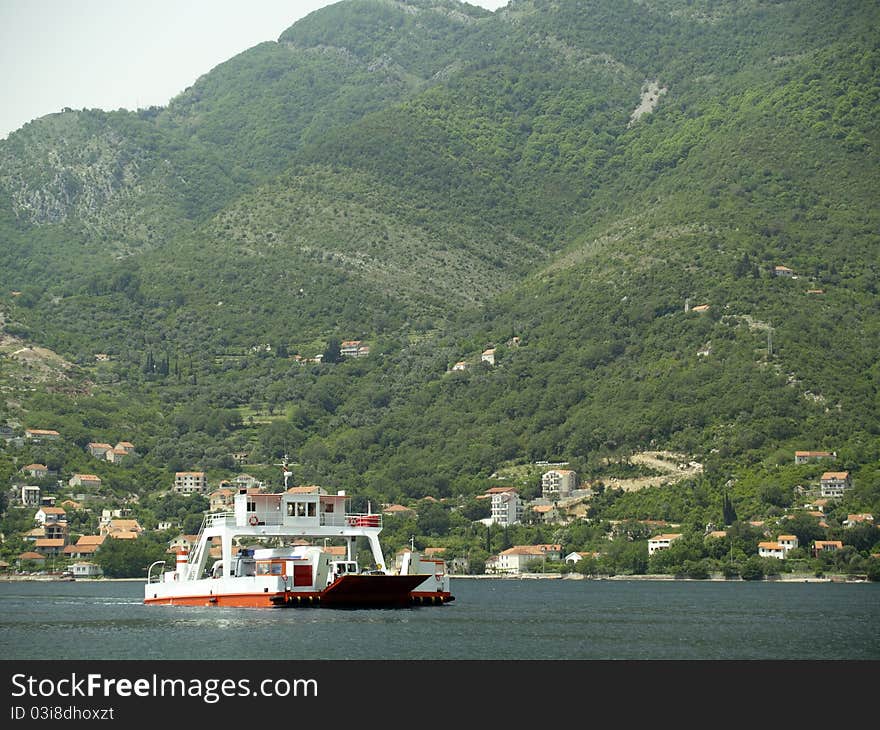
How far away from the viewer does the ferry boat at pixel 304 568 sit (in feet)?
269

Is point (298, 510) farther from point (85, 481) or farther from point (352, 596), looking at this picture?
point (85, 481)

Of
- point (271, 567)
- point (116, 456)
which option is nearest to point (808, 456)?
point (116, 456)

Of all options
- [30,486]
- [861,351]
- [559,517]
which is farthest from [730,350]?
[30,486]

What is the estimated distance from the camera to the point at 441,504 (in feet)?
597

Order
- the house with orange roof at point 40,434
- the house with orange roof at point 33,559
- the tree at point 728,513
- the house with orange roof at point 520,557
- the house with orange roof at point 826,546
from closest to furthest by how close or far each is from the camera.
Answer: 1. the house with orange roof at point 826,546
2. the tree at point 728,513
3. the house with orange roof at point 520,557
4. the house with orange roof at point 33,559
5. the house with orange roof at point 40,434

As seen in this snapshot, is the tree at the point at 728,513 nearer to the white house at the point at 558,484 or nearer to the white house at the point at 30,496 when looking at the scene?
the white house at the point at 558,484

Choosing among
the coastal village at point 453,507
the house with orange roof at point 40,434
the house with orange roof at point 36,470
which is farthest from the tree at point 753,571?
the house with orange roof at point 40,434

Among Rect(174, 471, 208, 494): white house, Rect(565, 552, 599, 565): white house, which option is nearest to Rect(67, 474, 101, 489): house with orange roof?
Rect(174, 471, 208, 494): white house

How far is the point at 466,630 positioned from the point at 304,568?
12.5 m

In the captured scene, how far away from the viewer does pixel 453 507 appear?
182 meters

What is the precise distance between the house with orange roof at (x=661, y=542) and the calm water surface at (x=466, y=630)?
45.4 m
